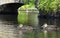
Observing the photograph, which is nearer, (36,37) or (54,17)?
(36,37)

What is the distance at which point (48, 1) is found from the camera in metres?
46.8

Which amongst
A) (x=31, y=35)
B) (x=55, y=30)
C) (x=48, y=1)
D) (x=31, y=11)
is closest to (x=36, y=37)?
(x=31, y=35)

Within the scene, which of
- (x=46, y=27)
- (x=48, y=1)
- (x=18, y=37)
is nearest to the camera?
(x=18, y=37)

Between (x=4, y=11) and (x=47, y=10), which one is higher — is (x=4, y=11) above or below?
below

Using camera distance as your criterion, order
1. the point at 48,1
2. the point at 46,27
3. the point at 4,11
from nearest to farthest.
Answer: the point at 46,27 < the point at 48,1 < the point at 4,11

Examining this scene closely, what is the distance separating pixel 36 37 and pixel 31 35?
1.30 meters

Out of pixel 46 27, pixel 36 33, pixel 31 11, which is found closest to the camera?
pixel 36 33

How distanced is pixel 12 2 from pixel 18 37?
3524 cm

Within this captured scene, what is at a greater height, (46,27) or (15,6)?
(46,27)

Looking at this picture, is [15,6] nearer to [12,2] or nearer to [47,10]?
[12,2]

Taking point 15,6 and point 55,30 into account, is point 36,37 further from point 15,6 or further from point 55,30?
point 15,6

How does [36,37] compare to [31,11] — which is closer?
[36,37]

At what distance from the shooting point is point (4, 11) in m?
67.9

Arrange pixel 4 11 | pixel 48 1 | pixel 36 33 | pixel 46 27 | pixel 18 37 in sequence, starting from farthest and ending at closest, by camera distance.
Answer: pixel 4 11 → pixel 48 1 → pixel 46 27 → pixel 36 33 → pixel 18 37
